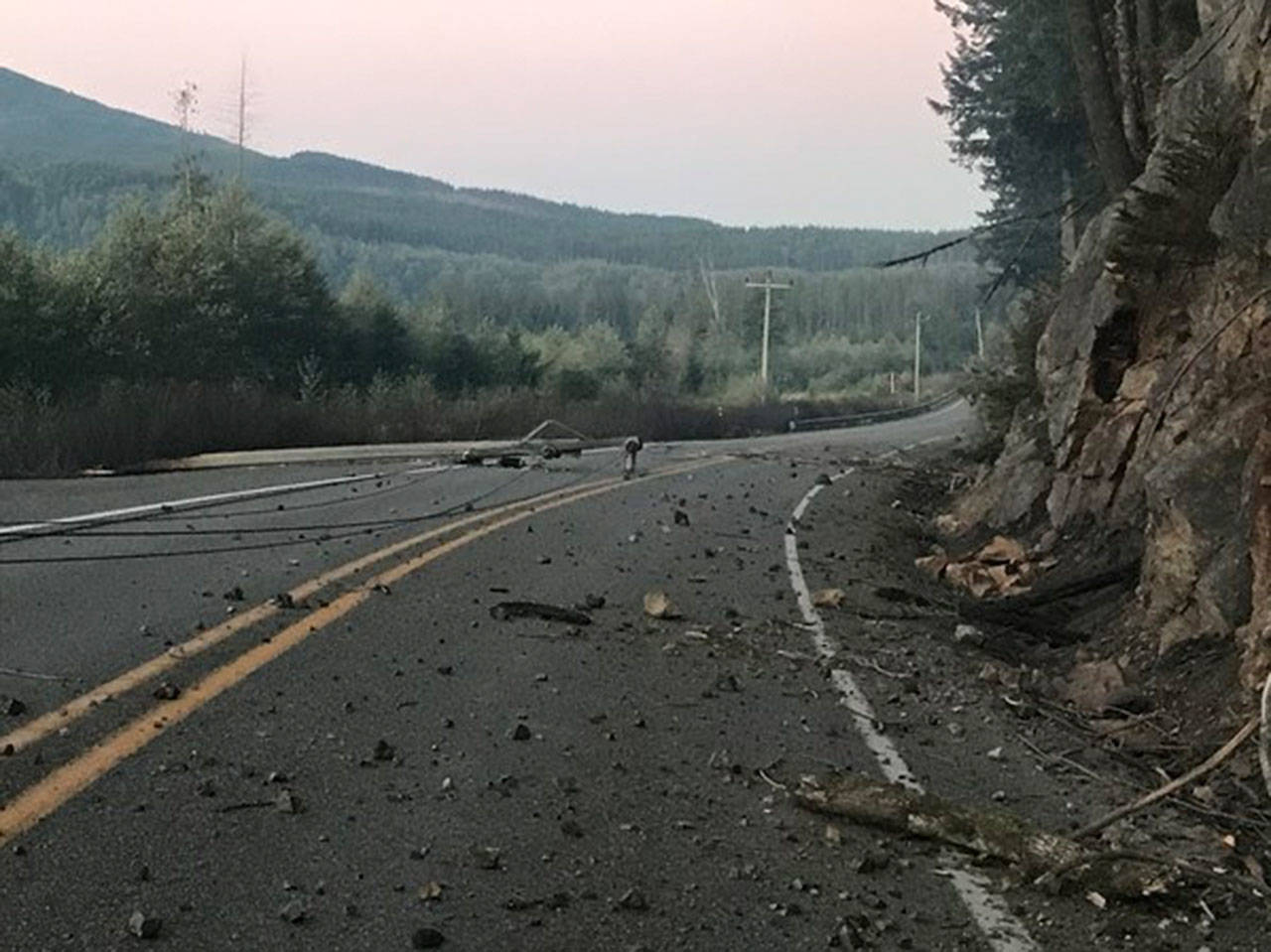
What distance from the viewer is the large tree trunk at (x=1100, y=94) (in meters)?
16.4

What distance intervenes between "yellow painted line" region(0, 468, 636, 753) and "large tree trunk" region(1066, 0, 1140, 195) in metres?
9.44

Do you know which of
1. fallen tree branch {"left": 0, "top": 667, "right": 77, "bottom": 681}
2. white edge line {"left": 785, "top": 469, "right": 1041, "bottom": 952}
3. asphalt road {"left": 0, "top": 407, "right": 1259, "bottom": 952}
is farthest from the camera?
fallen tree branch {"left": 0, "top": 667, "right": 77, "bottom": 681}

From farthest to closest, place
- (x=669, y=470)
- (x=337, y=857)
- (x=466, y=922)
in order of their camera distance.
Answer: (x=669, y=470)
(x=337, y=857)
(x=466, y=922)

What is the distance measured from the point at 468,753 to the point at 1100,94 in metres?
13.3

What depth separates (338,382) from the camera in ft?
164

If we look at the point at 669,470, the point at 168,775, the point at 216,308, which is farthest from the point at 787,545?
the point at 216,308

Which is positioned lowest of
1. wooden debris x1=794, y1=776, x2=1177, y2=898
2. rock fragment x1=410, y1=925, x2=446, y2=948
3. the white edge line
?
the white edge line

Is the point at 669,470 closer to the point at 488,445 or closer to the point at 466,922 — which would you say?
the point at 488,445

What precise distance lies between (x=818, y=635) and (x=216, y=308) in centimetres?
3930

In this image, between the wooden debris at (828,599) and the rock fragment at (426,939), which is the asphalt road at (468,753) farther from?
the wooden debris at (828,599)

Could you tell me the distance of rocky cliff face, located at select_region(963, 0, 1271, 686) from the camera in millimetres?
8633

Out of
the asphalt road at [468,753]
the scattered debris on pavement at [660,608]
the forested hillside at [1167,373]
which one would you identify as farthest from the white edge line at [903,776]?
the forested hillside at [1167,373]

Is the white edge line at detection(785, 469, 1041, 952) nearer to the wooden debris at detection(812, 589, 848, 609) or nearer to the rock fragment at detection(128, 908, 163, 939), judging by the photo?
the wooden debris at detection(812, 589, 848, 609)

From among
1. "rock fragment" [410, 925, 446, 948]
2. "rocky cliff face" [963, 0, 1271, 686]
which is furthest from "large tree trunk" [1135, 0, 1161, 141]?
"rock fragment" [410, 925, 446, 948]
